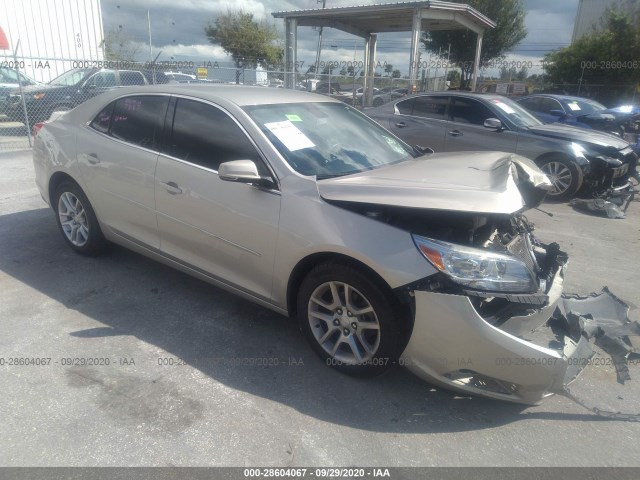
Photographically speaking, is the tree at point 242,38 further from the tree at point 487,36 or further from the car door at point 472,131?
the car door at point 472,131

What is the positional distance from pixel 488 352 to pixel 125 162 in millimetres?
3075

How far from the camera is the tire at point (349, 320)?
8.83ft

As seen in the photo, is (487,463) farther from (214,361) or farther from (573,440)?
(214,361)

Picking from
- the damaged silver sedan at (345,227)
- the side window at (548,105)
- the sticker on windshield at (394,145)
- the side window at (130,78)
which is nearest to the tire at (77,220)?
the damaged silver sedan at (345,227)

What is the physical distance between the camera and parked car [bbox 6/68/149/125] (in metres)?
12.2

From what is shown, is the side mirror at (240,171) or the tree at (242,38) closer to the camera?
the side mirror at (240,171)

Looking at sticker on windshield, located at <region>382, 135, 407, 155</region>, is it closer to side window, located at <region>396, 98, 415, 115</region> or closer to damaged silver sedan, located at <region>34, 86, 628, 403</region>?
damaged silver sedan, located at <region>34, 86, 628, 403</region>

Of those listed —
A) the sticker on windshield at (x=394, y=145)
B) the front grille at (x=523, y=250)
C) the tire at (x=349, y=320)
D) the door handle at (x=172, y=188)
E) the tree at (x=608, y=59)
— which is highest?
the tree at (x=608, y=59)

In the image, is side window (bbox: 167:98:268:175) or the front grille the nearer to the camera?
the front grille

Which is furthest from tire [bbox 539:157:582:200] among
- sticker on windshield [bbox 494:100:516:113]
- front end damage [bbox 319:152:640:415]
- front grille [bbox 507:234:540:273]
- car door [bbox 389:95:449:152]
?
front end damage [bbox 319:152:640:415]

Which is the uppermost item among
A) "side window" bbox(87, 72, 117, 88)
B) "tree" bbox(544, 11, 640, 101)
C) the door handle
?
"tree" bbox(544, 11, 640, 101)

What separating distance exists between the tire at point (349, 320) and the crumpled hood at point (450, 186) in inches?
18.4

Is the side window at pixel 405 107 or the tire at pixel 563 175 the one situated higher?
the side window at pixel 405 107

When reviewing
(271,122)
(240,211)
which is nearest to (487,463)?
(240,211)
